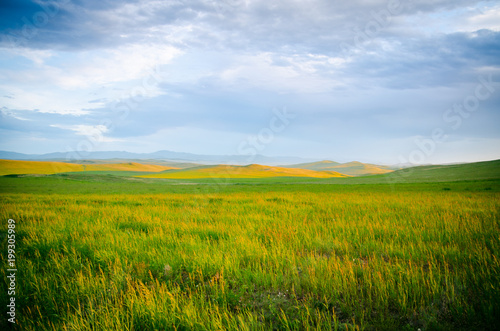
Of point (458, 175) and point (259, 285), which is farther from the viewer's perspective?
point (458, 175)

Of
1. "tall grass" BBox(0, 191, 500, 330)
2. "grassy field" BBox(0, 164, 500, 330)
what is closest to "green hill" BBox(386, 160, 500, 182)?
"tall grass" BBox(0, 191, 500, 330)

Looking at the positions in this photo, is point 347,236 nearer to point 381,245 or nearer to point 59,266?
point 381,245

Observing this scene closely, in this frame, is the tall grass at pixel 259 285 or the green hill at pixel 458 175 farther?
the green hill at pixel 458 175

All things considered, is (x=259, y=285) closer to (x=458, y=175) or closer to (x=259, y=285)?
(x=259, y=285)

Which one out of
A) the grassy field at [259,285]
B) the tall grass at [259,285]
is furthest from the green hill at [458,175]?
the grassy field at [259,285]

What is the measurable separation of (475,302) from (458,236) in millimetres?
3663

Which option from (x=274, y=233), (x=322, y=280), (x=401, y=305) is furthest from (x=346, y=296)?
(x=274, y=233)

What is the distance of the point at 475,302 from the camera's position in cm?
306

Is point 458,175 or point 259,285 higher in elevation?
point 259,285

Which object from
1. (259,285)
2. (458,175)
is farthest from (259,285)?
(458,175)

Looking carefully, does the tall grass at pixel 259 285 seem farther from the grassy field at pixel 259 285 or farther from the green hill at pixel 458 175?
the green hill at pixel 458 175

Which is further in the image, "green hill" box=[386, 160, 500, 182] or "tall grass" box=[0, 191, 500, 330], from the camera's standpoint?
"green hill" box=[386, 160, 500, 182]

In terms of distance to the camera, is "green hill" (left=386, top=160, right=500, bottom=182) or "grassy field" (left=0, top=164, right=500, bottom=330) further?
"green hill" (left=386, top=160, right=500, bottom=182)

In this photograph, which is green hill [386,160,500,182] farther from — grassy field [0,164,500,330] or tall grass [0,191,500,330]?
grassy field [0,164,500,330]
